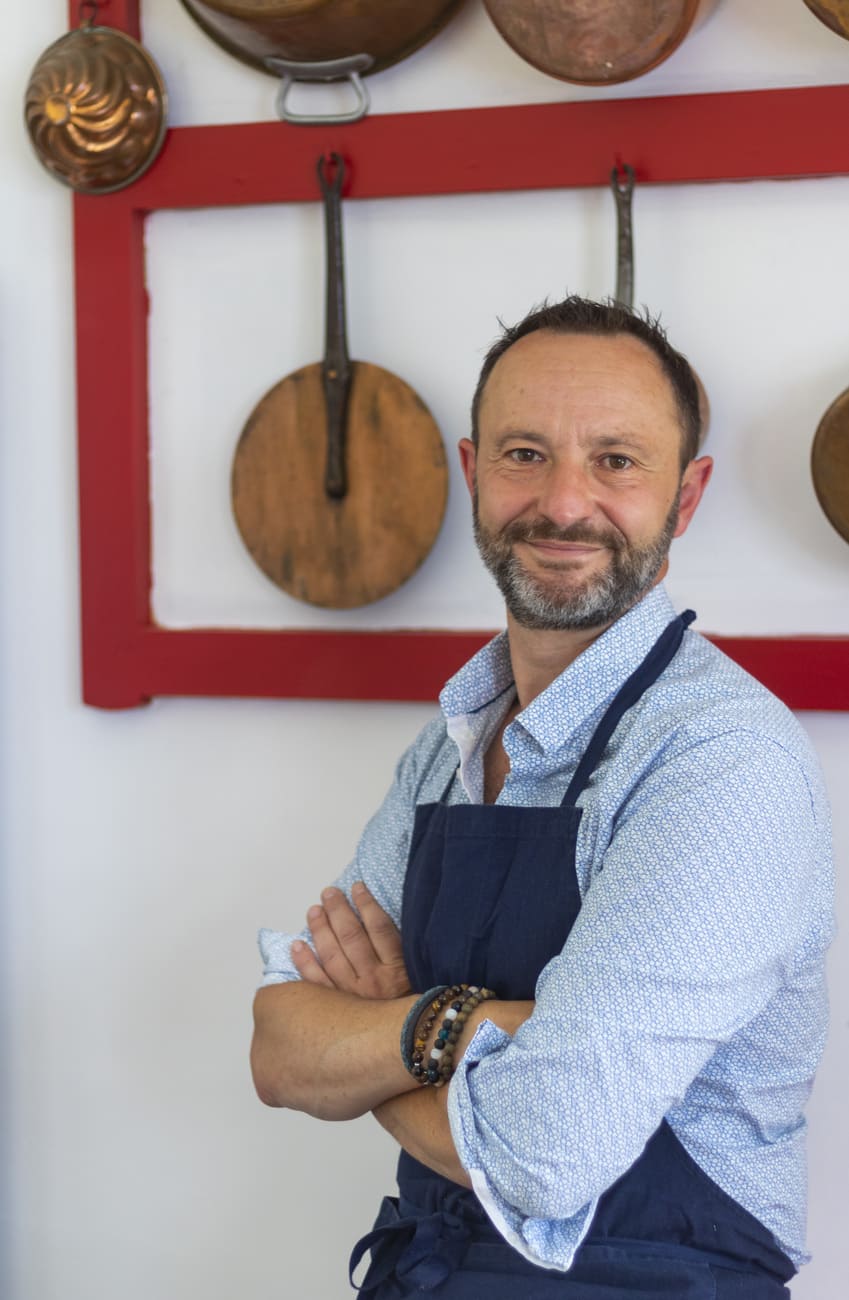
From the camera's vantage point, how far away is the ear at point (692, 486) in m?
1.37

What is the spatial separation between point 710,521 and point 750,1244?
0.81 meters

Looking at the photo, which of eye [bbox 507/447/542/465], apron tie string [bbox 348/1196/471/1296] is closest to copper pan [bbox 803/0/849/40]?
eye [bbox 507/447/542/465]

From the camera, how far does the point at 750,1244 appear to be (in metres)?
1.15

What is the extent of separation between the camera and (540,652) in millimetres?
1350

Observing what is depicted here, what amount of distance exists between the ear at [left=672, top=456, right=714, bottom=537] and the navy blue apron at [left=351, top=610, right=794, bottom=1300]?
144 millimetres

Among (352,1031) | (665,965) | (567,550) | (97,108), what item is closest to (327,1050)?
(352,1031)

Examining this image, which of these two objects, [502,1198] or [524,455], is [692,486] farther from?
[502,1198]

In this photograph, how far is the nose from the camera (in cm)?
126

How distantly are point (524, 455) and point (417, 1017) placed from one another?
51 centimetres

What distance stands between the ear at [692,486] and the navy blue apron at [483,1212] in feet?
0.47

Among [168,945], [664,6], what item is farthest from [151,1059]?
[664,6]

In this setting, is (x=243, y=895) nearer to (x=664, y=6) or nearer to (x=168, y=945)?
(x=168, y=945)

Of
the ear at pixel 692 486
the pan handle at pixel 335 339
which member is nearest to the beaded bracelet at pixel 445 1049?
the ear at pixel 692 486

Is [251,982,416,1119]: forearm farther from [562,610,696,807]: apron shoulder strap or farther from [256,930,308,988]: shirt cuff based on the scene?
[562,610,696,807]: apron shoulder strap
